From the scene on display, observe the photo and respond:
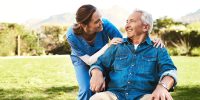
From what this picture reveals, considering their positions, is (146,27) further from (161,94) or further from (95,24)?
(95,24)

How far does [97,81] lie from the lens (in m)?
4.65

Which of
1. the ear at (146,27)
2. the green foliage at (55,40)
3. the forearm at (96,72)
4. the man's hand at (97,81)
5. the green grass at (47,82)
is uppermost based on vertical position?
the ear at (146,27)

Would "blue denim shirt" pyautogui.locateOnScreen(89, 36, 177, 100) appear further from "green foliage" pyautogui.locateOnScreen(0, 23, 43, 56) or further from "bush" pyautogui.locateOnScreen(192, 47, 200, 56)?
"green foliage" pyautogui.locateOnScreen(0, 23, 43, 56)

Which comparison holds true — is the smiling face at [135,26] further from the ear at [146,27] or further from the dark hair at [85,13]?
the dark hair at [85,13]

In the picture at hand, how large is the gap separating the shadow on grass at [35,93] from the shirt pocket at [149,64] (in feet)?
15.8

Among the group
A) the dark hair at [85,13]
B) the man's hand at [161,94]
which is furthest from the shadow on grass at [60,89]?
the man's hand at [161,94]

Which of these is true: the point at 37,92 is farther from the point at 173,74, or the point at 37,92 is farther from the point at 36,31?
the point at 36,31

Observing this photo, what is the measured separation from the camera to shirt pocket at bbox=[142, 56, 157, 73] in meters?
4.69

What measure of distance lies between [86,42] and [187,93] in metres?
4.26

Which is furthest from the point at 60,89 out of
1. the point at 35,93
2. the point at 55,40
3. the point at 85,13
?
the point at 55,40

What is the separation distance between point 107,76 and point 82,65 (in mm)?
1047

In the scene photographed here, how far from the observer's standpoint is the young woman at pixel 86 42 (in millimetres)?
5661

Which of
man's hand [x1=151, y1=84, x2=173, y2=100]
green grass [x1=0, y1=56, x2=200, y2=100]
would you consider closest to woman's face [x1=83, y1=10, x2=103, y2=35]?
man's hand [x1=151, y1=84, x2=173, y2=100]

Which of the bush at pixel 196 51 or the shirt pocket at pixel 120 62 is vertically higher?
the shirt pocket at pixel 120 62
